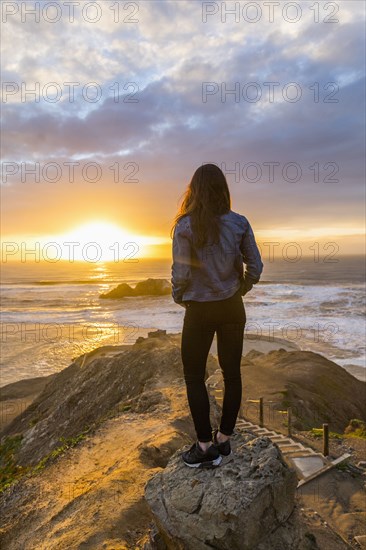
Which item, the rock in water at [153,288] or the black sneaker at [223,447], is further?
the rock in water at [153,288]

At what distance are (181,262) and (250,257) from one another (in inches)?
26.6

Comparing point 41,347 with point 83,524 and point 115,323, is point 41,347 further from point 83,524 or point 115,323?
point 83,524

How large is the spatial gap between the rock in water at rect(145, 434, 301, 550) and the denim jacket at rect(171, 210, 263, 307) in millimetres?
1887

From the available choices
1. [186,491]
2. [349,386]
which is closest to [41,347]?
[349,386]

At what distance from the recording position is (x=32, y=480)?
834 centimetres

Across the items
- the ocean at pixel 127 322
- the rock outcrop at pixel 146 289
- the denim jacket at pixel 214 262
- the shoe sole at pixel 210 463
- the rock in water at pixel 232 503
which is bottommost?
the ocean at pixel 127 322

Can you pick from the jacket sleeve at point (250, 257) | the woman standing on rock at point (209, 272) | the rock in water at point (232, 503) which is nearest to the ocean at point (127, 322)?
the rock in water at point (232, 503)

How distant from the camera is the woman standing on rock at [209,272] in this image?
3.75 m

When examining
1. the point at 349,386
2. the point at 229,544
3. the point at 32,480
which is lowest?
the point at 349,386

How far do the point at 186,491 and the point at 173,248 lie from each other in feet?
8.19

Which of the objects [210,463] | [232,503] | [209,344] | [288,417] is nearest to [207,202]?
[209,344]

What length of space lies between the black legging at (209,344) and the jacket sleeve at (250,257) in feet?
0.64

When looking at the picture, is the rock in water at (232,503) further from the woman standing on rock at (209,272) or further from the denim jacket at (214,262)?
the denim jacket at (214,262)

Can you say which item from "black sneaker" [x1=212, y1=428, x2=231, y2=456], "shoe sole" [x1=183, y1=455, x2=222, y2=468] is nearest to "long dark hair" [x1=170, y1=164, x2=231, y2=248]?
"black sneaker" [x1=212, y1=428, x2=231, y2=456]
